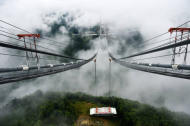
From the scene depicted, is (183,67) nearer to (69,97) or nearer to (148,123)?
(148,123)

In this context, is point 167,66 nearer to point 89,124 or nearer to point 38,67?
point 38,67

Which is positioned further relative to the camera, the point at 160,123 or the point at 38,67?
the point at 160,123

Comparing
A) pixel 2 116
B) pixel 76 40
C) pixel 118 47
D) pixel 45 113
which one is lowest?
pixel 2 116

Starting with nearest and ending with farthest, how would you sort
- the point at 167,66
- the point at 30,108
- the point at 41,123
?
the point at 167,66 → the point at 41,123 → the point at 30,108

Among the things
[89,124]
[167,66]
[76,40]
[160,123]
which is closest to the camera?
[167,66]

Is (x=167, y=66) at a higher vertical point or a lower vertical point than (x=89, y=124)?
higher

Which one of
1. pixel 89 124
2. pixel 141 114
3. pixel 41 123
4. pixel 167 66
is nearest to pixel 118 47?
pixel 141 114
